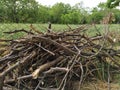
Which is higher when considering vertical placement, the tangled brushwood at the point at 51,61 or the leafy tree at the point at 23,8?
the tangled brushwood at the point at 51,61

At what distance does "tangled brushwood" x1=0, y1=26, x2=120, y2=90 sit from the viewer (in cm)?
361

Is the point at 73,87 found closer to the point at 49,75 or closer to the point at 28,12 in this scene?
the point at 49,75

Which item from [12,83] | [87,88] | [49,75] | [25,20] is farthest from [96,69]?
[25,20]

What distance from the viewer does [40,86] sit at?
146 inches

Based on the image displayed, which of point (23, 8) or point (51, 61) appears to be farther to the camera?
point (23, 8)

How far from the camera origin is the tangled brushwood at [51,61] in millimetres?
3611

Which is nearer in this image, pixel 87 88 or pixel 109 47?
pixel 87 88

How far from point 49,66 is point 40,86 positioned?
0.24 m

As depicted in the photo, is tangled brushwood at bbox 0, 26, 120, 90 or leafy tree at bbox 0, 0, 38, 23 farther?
leafy tree at bbox 0, 0, 38, 23

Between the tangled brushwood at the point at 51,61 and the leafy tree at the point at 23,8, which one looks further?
the leafy tree at the point at 23,8

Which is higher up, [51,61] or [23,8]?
[51,61]

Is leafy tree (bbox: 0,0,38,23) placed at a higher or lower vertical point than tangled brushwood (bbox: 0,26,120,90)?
lower

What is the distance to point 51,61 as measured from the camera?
12.4 feet

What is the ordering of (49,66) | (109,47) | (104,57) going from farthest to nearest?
(109,47), (104,57), (49,66)
